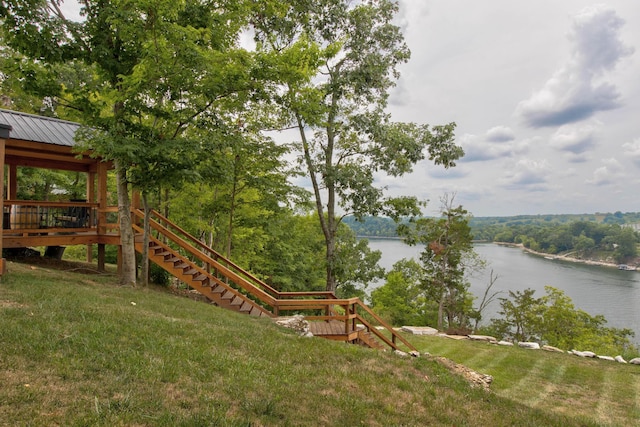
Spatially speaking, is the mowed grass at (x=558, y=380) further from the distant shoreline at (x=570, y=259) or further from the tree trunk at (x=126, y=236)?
the distant shoreline at (x=570, y=259)

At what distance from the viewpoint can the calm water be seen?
3325 centimetres

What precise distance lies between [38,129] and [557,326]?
1179 inches

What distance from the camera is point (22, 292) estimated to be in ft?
19.1

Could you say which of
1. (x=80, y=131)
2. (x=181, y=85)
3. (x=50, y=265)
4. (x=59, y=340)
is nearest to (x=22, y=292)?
(x=59, y=340)

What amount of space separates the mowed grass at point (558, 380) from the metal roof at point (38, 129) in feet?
37.8

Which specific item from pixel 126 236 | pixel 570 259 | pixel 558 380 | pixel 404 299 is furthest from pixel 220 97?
pixel 570 259

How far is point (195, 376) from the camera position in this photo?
3.79 meters

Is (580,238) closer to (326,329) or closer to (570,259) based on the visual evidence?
(570,259)

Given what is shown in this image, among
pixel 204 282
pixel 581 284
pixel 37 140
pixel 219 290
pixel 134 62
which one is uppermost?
pixel 134 62

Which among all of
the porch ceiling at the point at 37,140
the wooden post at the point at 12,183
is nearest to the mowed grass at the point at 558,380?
the porch ceiling at the point at 37,140

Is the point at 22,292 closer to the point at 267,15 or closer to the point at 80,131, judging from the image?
the point at 80,131

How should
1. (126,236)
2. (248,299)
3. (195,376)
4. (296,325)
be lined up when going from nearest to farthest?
(195,376) → (296,325) → (126,236) → (248,299)

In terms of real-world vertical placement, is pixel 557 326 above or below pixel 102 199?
below

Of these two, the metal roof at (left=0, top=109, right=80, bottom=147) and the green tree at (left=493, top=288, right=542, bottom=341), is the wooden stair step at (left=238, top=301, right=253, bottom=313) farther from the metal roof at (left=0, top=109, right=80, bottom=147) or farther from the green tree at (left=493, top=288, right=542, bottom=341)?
the green tree at (left=493, top=288, right=542, bottom=341)
